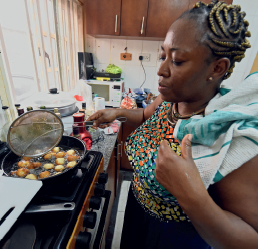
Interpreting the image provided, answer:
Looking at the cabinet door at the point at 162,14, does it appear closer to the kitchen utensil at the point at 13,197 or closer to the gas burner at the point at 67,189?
the gas burner at the point at 67,189

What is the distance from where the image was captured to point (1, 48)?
36.0 inches

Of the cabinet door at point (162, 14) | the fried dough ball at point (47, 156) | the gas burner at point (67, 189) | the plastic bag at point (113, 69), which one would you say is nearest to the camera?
the gas burner at point (67, 189)

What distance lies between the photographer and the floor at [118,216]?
1305 millimetres

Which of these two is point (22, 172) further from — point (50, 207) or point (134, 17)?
point (134, 17)

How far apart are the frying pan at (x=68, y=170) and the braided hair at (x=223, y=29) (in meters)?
0.61

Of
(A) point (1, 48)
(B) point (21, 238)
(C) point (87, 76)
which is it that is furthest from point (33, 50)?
(B) point (21, 238)

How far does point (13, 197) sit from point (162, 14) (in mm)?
2011

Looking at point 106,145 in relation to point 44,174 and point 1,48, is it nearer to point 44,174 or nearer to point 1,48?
point 44,174

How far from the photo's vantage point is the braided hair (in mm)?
459

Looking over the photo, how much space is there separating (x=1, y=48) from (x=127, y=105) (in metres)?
1.11

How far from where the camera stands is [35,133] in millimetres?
737

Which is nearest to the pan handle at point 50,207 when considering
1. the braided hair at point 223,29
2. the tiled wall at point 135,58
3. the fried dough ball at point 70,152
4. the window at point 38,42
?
the fried dough ball at point 70,152

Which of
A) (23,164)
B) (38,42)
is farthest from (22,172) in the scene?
(38,42)

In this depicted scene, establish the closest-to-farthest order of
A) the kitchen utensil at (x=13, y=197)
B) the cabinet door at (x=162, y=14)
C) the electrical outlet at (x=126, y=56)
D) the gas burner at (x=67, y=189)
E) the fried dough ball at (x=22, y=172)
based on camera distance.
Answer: the kitchen utensil at (x=13, y=197) < the gas burner at (x=67, y=189) < the fried dough ball at (x=22, y=172) < the cabinet door at (x=162, y=14) < the electrical outlet at (x=126, y=56)
